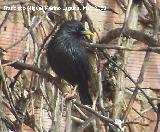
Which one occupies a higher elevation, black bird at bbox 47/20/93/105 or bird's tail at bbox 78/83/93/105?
black bird at bbox 47/20/93/105

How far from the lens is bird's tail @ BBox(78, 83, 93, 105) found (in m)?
3.46

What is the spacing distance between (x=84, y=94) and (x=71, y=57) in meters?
0.29

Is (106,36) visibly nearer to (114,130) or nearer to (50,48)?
(50,48)

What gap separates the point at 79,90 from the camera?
3.61 meters

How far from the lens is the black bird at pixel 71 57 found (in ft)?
11.4

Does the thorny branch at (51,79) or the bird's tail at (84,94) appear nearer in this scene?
the thorny branch at (51,79)

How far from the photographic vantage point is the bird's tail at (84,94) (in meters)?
3.46

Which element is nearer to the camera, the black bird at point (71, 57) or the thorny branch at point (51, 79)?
the thorny branch at point (51, 79)

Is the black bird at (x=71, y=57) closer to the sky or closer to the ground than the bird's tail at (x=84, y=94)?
closer to the sky

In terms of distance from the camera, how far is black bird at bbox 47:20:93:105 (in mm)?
3463

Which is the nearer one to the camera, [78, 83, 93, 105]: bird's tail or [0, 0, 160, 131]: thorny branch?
[0, 0, 160, 131]: thorny branch

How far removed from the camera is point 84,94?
140 inches

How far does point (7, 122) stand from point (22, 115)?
0.76ft

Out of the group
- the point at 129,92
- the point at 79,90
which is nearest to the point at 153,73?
the point at 129,92
